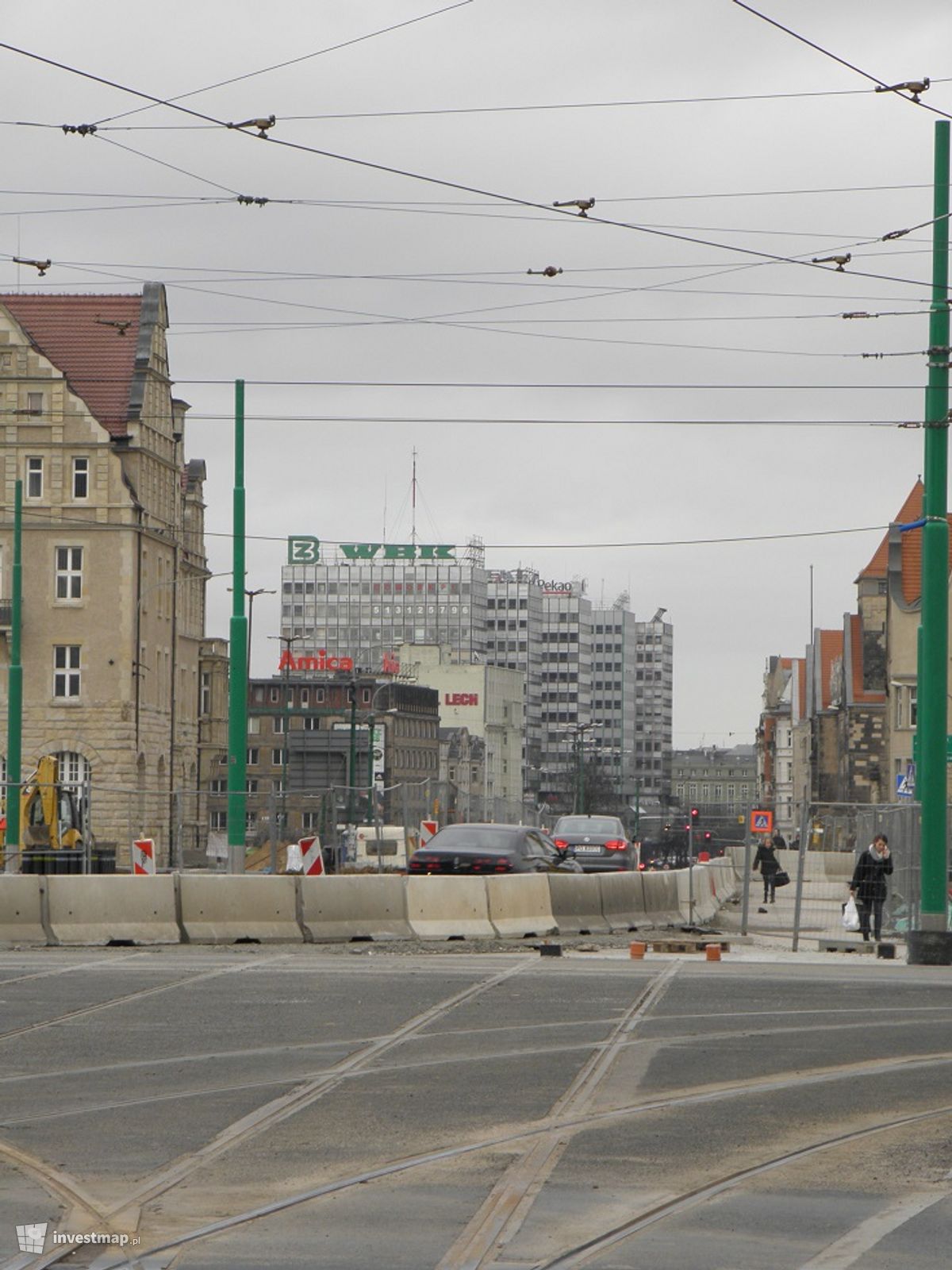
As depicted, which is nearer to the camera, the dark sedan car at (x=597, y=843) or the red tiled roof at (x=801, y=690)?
the dark sedan car at (x=597, y=843)

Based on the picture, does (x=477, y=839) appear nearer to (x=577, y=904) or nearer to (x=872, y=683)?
(x=577, y=904)

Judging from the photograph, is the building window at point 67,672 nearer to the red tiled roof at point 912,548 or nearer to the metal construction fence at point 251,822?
the metal construction fence at point 251,822

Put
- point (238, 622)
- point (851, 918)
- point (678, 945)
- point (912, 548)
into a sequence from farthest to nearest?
point (912, 548) < point (238, 622) < point (851, 918) < point (678, 945)

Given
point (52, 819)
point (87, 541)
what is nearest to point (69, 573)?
point (87, 541)

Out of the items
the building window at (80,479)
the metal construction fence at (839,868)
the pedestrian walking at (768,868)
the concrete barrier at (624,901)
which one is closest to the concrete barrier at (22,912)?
the concrete barrier at (624,901)

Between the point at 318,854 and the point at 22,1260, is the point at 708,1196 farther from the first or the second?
the point at 318,854

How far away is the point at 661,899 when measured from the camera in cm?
3105

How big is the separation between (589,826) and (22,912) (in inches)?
823

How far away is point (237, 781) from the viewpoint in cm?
3469

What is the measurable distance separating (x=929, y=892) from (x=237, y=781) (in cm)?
1413

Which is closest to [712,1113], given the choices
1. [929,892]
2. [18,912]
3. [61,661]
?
[929,892]

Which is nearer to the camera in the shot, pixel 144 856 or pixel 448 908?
pixel 448 908

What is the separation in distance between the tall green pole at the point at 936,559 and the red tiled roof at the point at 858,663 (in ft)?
287

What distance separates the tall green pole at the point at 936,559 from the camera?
2378 cm
